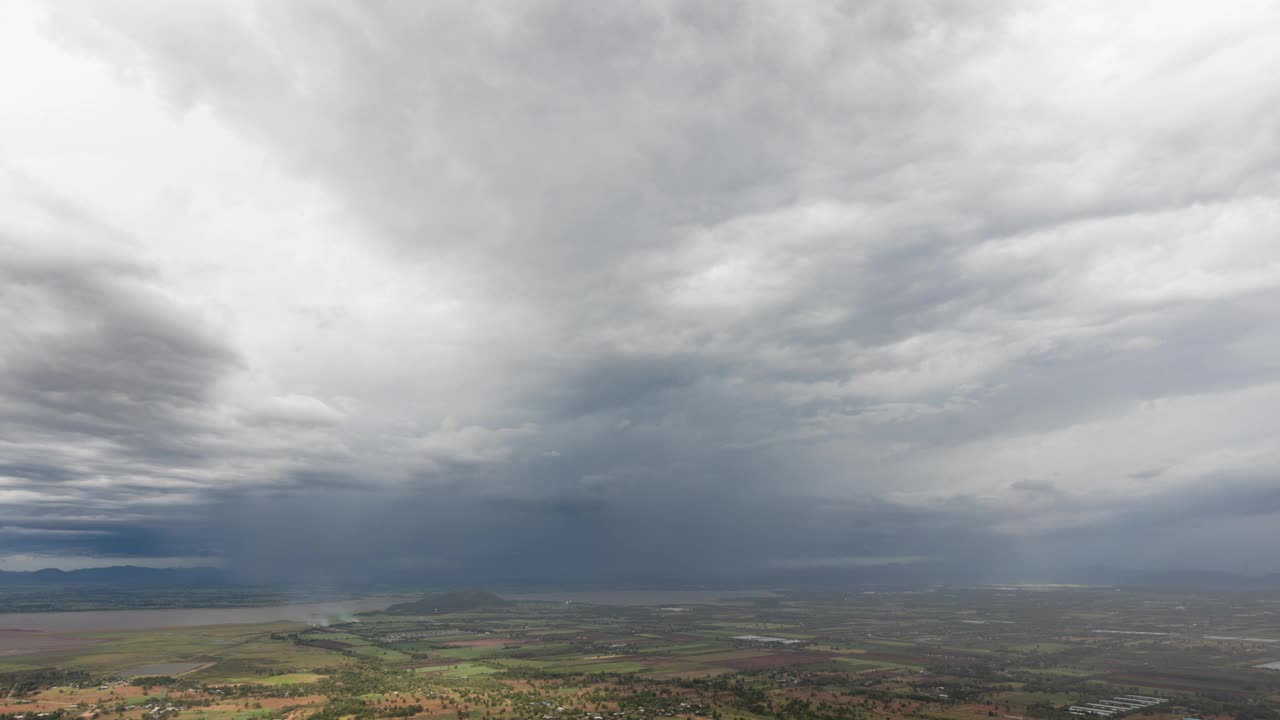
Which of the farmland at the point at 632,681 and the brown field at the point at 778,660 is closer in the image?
the farmland at the point at 632,681

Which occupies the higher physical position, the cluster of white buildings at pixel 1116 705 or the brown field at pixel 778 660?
the cluster of white buildings at pixel 1116 705

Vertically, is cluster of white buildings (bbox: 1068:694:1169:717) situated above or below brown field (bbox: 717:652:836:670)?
above

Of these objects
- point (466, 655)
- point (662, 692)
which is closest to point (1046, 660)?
point (662, 692)

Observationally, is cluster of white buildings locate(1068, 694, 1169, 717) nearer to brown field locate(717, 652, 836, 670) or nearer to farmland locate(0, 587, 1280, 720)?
farmland locate(0, 587, 1280, 720)

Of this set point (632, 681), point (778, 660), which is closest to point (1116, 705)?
point (778, 660)

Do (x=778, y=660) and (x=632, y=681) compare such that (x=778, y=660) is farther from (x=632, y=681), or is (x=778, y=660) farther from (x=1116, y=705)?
(x=1116, y=705)

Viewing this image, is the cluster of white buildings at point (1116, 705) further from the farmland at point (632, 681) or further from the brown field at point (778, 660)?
the brown field at point (778, 660)

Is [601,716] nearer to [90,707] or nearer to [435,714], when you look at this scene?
[435,714]

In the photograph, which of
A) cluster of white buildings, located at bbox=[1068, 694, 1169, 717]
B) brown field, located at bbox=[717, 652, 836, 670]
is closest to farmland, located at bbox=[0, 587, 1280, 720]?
brown field, located at bbox=[717, 652, 836, 670]

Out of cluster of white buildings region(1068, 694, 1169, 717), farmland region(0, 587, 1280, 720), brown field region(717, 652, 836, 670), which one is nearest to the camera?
farmland region(0, 587, 1280, 720)

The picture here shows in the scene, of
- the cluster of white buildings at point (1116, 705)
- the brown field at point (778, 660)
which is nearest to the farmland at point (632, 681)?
the brown field at point (778, 660)

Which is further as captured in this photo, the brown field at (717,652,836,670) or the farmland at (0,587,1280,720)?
the brown field at (717,652,836,670)

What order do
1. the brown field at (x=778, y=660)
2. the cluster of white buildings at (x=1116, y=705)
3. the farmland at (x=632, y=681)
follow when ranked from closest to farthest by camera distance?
1. the farmland at (x=632, y=681)
2. the cluster of white buildings at (x=1116, y=705)
3. the brown field at (x=778, y=660)
